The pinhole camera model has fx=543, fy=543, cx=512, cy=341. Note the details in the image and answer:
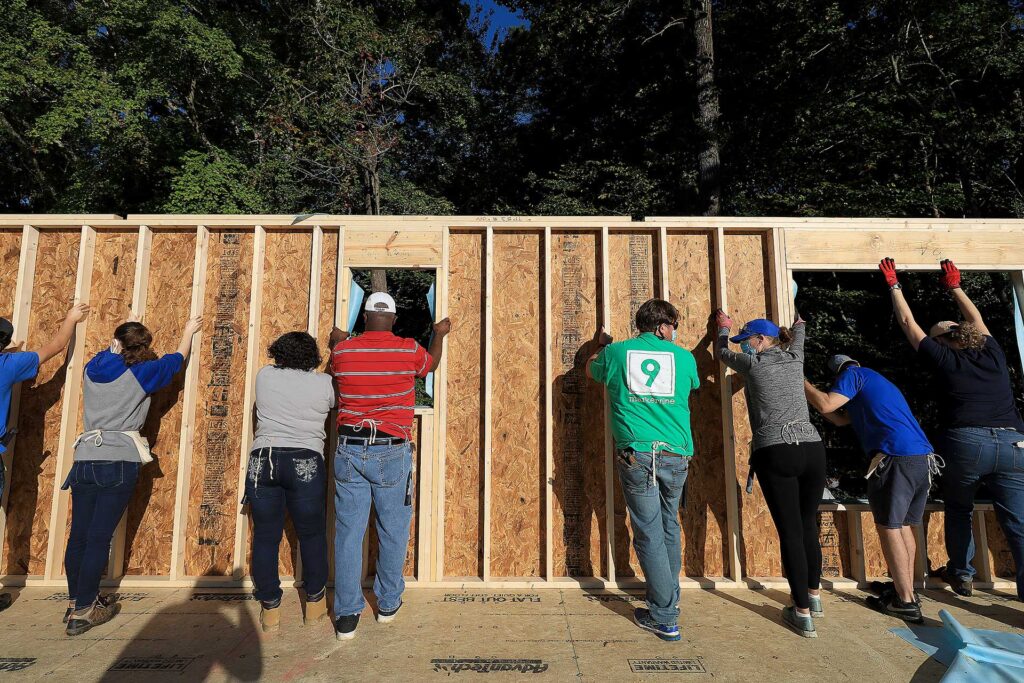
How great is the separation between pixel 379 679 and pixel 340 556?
747mm

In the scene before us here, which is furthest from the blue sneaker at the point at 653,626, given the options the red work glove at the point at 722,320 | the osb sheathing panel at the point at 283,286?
the osb sheathing panel at the point at 283,286

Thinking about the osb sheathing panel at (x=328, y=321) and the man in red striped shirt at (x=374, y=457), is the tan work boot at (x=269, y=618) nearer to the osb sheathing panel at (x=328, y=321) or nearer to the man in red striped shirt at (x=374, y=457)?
the man in red striped shirt at (x=374, y=457)

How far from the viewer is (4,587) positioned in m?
4.07

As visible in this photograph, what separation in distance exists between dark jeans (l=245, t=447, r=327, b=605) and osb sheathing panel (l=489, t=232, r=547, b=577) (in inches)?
53.7

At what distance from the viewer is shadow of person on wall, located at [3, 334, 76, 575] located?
4199mm

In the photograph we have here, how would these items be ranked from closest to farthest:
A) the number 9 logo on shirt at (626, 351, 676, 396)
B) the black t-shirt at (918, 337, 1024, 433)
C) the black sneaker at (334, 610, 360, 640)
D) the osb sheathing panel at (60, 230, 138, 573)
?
the black sneaker at (334, 610, 360, 640) < the number 9 logo on shirt at (626, 351, 676, 396) < the black t-shirt at (918, 337, 1024, 433) < the osb sheathing panel at (60, 230, 138, 573)

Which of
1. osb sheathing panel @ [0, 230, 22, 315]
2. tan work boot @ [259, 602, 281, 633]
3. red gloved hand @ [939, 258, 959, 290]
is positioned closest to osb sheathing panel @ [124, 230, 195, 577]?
osb sheathing panel @ [0, 230, 22, 315]

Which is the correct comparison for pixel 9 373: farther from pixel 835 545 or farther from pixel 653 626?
pixel 835 545

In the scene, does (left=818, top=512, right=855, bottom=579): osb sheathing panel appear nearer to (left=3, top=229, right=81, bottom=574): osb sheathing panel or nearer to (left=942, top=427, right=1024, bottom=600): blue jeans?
(left=942, top=427, right=1024, bottom=600): blue jeans

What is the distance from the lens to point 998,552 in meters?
4.30

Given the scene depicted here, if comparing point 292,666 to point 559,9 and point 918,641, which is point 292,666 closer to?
point 918,641

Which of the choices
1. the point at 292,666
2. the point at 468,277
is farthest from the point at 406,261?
the point at 292,666

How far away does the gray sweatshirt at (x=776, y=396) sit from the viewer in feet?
11.2

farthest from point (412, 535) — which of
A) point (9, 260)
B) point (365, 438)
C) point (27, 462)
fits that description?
point (9, 260)
